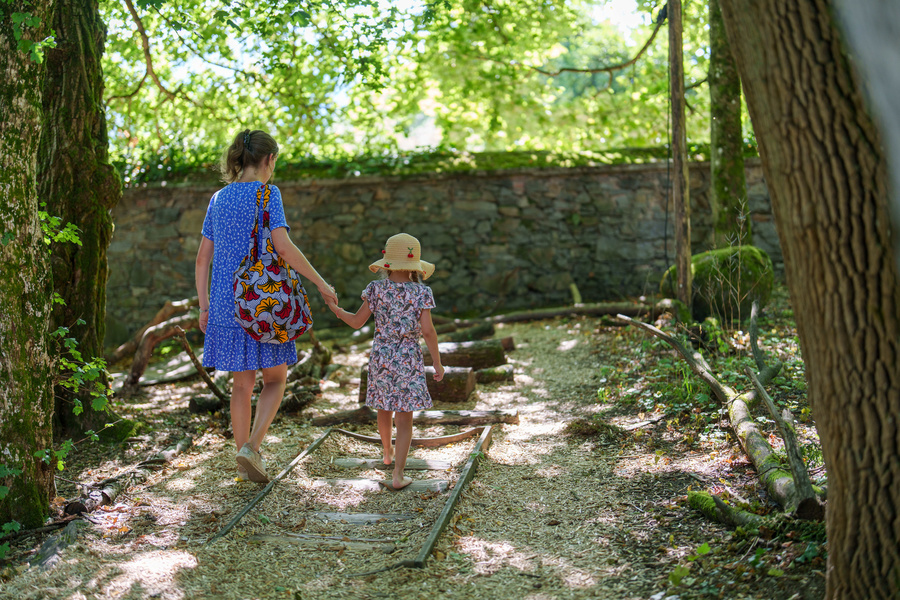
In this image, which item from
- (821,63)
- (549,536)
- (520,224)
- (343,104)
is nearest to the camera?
(821,63)

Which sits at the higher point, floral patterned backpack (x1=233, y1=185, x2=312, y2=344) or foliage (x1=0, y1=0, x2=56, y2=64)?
foliage (x1=0, y1=0, x2=56, y2=64)

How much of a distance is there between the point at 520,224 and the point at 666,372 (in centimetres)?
478

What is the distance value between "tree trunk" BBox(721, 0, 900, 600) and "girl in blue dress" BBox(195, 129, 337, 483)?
2449 mm

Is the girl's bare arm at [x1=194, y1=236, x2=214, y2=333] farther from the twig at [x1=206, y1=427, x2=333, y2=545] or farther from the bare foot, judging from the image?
the bare foot

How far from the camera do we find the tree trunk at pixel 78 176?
492 cm

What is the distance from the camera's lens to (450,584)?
3010 millimetres

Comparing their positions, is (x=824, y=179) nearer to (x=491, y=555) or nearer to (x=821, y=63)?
(x=821, y=63)

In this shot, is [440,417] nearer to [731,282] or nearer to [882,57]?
[731,282]

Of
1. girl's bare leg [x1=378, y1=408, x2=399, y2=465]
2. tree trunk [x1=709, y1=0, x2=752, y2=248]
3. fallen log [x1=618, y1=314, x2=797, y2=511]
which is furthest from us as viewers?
tree trunk [x1=709, y1=0, x2=752, y2=248]

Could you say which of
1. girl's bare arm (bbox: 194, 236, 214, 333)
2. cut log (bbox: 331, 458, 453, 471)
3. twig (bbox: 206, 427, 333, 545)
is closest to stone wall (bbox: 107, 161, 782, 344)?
twig (bbox: 206, 427, 333, 545)

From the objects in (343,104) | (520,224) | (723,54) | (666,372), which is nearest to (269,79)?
(343,104)

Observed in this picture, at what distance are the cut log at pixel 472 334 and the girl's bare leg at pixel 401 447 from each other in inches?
162

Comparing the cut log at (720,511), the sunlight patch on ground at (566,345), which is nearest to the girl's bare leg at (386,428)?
the cut log at (720,511)

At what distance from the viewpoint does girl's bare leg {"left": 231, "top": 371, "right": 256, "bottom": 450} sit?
13.3 ft
